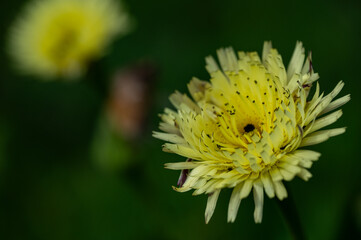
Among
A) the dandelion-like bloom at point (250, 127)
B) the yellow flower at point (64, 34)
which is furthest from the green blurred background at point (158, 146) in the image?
the dandelion-like bloom at point (250, 127)

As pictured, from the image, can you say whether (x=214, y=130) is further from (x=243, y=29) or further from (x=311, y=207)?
(x=243, y=29)

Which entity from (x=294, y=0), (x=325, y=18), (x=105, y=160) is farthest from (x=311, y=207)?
(x=294, y=0)

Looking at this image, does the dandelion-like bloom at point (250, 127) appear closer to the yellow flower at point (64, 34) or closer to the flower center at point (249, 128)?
the flower center at point (249, 128)

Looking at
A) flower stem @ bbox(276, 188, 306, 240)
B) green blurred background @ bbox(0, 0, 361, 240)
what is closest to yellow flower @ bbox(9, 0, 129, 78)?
green blurred background @ bbox(0, 0, 361, 240)

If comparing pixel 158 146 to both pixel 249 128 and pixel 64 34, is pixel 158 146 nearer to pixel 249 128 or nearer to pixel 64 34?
pixel 64 34

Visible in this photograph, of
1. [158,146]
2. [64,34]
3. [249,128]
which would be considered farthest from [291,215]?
[64,34]

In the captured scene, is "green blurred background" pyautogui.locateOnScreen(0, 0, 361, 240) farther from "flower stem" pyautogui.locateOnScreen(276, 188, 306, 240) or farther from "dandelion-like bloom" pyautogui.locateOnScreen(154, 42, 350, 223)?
"dandelion-like bloom" pyautogui.locateOnScreen(154, 42, 350, 223)
